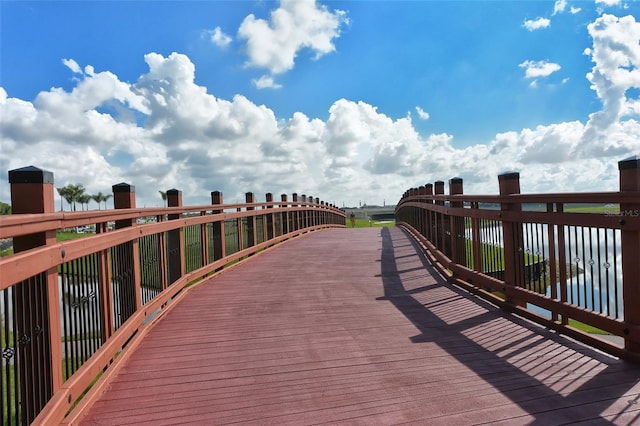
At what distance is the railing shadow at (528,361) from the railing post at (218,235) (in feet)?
11.5

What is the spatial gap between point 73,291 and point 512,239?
4517mm

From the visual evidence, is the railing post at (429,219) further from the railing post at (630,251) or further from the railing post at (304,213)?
the railing post at (304,213)

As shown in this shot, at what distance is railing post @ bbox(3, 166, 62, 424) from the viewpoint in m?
2.45

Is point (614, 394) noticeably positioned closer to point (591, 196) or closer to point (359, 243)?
point (591, 196)

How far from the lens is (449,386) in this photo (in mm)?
3174

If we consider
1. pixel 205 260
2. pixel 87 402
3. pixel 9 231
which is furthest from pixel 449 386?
pixel 205 260

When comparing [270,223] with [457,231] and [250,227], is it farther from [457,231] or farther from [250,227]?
[457,231]

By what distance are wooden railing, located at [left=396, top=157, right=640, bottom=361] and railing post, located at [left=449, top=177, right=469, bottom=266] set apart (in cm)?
47

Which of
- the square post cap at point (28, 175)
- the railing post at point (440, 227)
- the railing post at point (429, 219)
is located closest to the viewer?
the square post cap at point (28, 175)

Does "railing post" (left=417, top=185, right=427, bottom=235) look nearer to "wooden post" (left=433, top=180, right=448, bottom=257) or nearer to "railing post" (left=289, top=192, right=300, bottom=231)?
"wooden post" (left=433, top=180, right=448, bottom=257)

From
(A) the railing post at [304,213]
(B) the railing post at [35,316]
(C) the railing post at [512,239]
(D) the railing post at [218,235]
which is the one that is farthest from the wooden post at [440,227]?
(A) the railing post at [304,213]

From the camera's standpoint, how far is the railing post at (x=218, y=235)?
794cm

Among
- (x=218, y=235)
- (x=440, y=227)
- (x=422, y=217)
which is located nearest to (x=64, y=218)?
(x=218, y=235)

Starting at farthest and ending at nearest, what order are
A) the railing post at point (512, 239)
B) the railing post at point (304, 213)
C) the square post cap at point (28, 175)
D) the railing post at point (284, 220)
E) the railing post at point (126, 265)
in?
1. the railing post at point (304, 213)
2. the railing post at point (284, 220)
3. the railing post at point (512, 239)
4. the railing post at point (126, 265)
5. the square post cap at point (28, 175)
